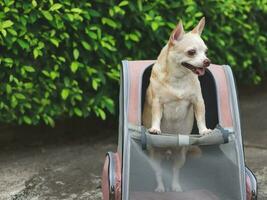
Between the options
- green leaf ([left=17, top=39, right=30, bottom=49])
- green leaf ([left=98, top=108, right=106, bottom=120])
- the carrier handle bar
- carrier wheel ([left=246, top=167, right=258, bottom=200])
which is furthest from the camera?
green leaf ([left=98, top=108, right=106, bottom=120])

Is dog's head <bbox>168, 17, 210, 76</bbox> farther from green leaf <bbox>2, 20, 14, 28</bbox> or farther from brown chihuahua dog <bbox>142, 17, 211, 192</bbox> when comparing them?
green leaf <bbox>2, 20, 14, 28</bbox>

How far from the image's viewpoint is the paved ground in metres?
4.08

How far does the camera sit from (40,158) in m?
4.79

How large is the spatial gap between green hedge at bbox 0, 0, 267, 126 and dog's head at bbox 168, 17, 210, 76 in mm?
1489

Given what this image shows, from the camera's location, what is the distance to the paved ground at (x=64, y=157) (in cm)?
408

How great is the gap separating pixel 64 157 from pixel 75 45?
38.9 inches

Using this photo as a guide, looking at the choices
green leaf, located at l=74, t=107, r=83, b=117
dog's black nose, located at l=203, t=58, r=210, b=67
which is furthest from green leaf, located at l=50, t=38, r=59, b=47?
dog's black nose, located at l=203, t=58, r=210, b=67

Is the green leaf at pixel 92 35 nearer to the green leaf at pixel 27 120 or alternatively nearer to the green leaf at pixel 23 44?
the green leaf at pixel 23 44

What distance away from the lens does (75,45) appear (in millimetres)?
4449

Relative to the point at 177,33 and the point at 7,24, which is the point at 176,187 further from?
the point at 7,24

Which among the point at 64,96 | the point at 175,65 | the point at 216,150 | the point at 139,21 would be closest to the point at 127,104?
the point at 175,65

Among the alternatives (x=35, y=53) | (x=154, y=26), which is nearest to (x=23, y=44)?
(x=35, y=53)

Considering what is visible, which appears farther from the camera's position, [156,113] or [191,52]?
[156,113]

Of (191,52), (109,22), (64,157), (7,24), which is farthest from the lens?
(64,157)
